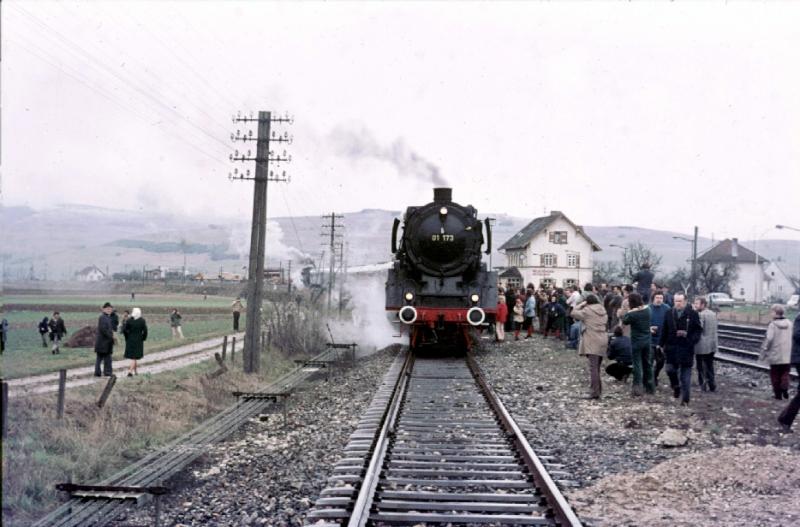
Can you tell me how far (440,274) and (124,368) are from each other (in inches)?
350

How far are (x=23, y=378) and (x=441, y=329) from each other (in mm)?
9496

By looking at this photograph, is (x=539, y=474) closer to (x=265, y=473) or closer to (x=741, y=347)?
(x=265, y=473)

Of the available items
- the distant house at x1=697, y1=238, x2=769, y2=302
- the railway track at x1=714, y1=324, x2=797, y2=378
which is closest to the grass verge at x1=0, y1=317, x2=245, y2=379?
the railway track at x1=714, y1=324, x2=797, y2=378

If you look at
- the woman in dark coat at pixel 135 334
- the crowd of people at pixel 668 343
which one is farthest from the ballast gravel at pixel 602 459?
the woman in dark coat at pixel 135 334

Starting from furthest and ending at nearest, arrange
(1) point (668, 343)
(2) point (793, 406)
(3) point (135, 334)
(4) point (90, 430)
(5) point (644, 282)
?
(5) point (644, 282) < (3) point (135, 334) < (1) point (668, 343) < (4) point (90, 430) < (2) point (793, 406)

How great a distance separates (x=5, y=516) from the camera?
18.5ft

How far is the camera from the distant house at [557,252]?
6319 cm

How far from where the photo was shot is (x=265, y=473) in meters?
6.82

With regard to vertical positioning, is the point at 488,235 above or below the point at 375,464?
above

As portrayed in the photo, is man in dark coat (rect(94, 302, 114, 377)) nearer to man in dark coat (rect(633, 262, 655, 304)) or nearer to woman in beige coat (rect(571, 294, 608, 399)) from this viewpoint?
woman in beige coat (rect(571, 294, 608, 399))

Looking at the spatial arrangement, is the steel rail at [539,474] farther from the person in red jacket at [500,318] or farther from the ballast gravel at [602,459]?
the person in red jacket at [500,318]

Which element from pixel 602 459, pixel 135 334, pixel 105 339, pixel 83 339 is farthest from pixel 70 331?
pixel 602 459

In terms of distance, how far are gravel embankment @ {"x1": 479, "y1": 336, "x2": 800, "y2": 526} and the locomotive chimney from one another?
4962 millimetres

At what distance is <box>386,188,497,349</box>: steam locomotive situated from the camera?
1616cm
